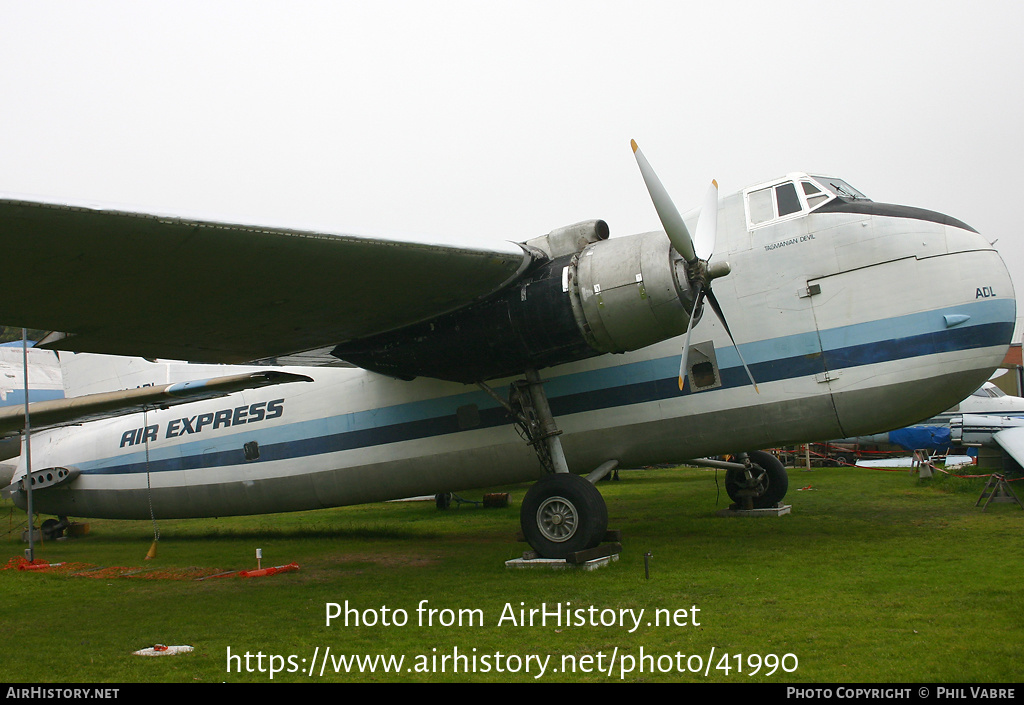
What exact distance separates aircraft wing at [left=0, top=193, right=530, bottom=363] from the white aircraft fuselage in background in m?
1.92

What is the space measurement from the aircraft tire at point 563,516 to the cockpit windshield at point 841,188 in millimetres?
5164

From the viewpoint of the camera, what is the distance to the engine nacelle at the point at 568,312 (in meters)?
8.16

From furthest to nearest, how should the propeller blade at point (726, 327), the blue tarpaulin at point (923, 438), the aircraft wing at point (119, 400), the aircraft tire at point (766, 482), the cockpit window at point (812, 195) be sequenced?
the blue tarpaulin at point (923, 438) < the aircraft tire at point (766, 482) < the aircraft wing at point (119, 400) < the cockpit window at point (812, 195) < the propeller blade at point (726, 327)

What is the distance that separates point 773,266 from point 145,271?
7.51 meters

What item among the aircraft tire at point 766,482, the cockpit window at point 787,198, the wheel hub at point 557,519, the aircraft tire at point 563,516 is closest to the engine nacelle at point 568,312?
the aircraft tire at point 563,516

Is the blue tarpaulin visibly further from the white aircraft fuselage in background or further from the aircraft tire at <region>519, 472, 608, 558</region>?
the aircraft tire at <region>519, 472, 608, 558</region>

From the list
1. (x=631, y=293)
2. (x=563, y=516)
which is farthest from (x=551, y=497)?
(x=631, y=293)

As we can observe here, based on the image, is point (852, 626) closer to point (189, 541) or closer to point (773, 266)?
point (773, 266)

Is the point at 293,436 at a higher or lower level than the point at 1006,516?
higher

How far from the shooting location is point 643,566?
8758mm

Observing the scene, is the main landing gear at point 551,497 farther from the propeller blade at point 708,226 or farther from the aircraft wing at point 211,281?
the propeller blade at point 708,226

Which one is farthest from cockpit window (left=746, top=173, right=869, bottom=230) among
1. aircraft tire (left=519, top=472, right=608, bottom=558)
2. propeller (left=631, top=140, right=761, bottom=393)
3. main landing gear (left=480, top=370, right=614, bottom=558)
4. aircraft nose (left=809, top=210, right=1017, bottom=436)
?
aircraft tire (left=519, top=472, right=608, bottom=558)

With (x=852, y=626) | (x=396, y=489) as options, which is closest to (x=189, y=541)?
(x=396, y=489)

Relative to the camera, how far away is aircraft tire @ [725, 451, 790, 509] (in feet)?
43.6
